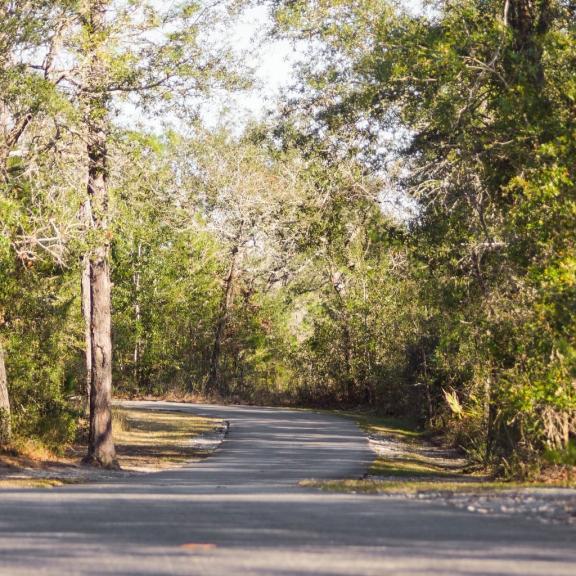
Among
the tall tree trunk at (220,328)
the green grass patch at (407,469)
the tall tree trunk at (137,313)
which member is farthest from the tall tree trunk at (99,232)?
the tall tree trunk at (137,313)

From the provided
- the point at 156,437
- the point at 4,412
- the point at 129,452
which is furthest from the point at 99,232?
the point at 156,437

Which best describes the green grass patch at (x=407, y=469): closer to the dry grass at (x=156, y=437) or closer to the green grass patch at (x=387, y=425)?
the dry grass at (x=156, y=437)

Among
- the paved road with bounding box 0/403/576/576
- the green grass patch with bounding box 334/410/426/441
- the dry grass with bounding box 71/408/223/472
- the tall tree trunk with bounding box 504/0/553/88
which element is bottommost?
the green grass patch with bounding box 334/410/426/441

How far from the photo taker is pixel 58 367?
84.4ft

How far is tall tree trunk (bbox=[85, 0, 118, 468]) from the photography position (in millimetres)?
22391

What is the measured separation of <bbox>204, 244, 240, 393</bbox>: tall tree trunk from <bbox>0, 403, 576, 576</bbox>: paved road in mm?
42039

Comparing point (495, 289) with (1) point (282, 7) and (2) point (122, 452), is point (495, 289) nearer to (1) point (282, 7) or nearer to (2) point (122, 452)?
(1) point (282, 7)

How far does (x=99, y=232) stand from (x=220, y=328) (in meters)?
35.1

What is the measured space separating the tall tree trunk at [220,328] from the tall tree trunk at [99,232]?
102ft

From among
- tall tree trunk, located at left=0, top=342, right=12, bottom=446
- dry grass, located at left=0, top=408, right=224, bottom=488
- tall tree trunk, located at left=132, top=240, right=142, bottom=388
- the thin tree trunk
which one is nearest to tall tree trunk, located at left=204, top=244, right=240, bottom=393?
tall tree trunk, located at left=132, top=240, right=142, bottom=388

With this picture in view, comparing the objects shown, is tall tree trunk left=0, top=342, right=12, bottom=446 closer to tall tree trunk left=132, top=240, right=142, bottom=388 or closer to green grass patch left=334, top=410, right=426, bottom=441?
green grass patch left=334, top=410, right=426, bottom=441

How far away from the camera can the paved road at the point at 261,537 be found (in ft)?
23.7

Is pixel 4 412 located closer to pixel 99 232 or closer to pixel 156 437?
pixel 99 232

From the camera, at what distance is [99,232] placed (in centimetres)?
2252
